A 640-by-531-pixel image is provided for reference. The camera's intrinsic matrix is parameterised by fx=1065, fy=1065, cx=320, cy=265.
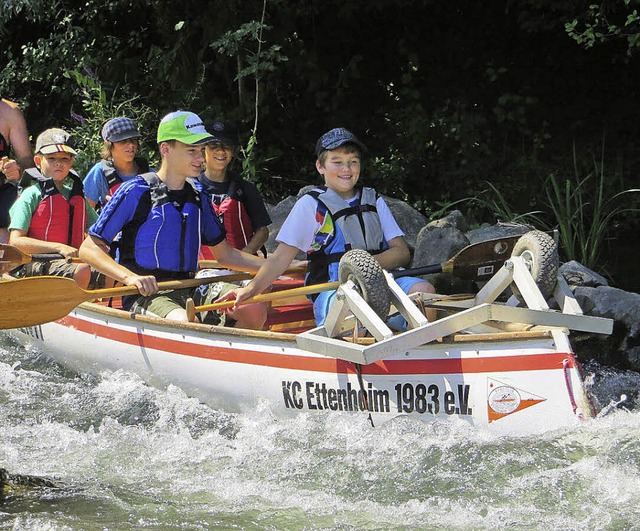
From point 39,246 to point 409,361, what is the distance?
2.92 metres

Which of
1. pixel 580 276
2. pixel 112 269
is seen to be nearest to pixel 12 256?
pixel 112 269

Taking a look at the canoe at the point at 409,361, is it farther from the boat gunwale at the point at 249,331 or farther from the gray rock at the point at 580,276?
the gray rock at the point at 580,276

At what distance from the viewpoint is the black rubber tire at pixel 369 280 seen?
464 cm

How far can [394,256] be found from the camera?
545 cm

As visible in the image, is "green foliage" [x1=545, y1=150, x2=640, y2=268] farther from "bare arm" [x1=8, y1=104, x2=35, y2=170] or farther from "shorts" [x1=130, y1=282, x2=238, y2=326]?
"bare arm" [x1=8, y1=104, x2=35, y2=170]

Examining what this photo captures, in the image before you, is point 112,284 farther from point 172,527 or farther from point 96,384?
point 172,527

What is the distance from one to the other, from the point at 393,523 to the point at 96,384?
261 cm

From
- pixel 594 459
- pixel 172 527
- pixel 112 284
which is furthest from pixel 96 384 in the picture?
pixel 594 459

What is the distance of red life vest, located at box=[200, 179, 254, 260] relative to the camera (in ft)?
21.6

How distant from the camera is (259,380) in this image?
519 centimetres

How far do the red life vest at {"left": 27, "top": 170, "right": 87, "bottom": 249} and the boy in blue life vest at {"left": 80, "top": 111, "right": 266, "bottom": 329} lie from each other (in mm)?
1163

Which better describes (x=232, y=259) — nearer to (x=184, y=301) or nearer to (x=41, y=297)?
(x=184, y=301)

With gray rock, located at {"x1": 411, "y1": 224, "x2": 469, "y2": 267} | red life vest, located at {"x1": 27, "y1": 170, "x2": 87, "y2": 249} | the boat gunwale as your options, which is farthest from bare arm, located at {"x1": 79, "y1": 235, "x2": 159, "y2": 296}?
gray rock, located at {"x1": 411, "y1": 224, "x2": 469, "y2": 267}

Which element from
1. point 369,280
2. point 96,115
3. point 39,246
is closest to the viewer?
point 369,280
